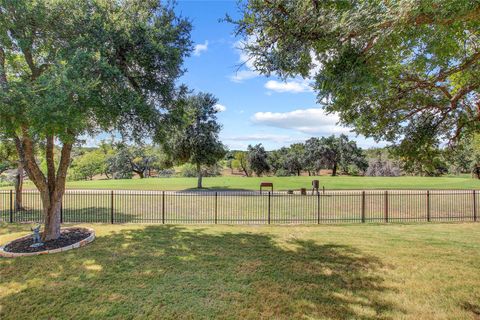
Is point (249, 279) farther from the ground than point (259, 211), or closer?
farther from the ground

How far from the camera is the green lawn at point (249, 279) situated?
180 inches

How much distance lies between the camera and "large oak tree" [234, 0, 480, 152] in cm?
342

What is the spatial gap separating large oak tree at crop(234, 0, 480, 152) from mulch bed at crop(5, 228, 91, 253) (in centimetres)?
757

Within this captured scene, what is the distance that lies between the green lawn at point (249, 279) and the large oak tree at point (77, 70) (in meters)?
3.13

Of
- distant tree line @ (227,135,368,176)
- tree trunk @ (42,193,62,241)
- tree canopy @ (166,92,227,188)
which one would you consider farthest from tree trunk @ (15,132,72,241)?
distant tree line @ (227,135,368,176)

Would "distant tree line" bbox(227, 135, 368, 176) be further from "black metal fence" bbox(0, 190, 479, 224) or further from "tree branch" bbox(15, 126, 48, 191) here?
"tree branch" bbox(15, 126, 48, 191)

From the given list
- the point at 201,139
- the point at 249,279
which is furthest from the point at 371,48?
the point at 201,139

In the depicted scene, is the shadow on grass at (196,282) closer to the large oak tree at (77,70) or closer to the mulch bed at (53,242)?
the mulch bed at (53,242)

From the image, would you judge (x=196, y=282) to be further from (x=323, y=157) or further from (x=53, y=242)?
(x=323, y=157)

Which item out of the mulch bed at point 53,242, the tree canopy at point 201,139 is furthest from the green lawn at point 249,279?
the tree canopy at point 201,139

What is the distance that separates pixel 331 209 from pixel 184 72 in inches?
430

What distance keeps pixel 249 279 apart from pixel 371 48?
484 cm

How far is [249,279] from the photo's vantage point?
18.7 ft

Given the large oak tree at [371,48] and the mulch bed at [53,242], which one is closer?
the large oak tree at [371,48]
